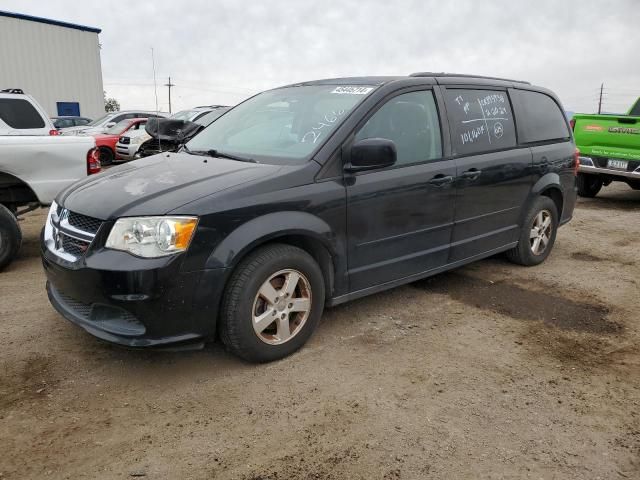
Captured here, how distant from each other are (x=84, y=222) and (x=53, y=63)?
29919 mm

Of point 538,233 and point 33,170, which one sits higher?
point 33,170

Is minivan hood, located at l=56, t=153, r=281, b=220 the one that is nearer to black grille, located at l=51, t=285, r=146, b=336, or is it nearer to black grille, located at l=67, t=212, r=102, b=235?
black grille, located at l=67, t=212, r=102, b=235

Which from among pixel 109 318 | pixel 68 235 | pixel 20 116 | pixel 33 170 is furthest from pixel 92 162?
pixel 20 116

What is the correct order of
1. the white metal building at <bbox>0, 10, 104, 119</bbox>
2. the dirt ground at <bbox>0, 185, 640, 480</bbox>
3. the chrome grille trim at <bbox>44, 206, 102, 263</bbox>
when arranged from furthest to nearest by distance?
the white metal building at <bbox>0, 10, 104, 119</bbox> → the chrome grille trim at <bbox>44, 206, 102, 263</bbox> → the dirt ground at <bbox>0, 185, 640, 480</bbox>

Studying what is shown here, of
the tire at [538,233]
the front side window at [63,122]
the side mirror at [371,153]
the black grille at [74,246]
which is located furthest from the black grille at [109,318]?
the front side window at [63,122]

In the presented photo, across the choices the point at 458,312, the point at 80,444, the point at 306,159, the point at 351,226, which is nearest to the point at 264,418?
the point at 80,444

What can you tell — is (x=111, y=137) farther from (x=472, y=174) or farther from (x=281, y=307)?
(x=281, y=307)

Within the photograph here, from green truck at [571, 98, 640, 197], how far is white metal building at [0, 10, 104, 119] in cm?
2714

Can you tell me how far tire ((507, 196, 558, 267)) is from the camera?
511cm

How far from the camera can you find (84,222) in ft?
10.2

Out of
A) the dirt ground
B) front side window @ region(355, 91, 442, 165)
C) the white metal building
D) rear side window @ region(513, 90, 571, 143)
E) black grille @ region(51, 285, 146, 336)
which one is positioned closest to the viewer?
the dirt ground

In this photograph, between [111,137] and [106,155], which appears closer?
[106,155]

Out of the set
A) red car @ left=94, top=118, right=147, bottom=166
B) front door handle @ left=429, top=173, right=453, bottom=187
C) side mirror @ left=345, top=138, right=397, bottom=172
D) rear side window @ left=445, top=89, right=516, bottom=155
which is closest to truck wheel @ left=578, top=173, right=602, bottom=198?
rear side window @ left=445, top=89, right=516, bottom=155

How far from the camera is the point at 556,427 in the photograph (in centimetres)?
268
